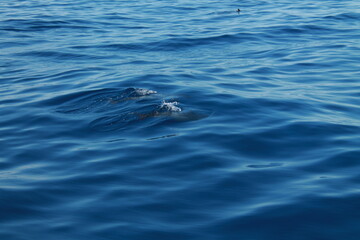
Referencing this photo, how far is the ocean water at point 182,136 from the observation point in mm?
5172

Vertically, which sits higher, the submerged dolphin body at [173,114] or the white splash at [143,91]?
the white splash at [143,91]

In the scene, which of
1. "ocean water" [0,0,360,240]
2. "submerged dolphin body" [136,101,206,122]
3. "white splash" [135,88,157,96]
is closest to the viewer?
"ocean water" [0,0,360,240]

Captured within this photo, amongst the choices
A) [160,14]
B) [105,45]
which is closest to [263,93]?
[105,45]

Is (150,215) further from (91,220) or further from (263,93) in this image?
(263,93)

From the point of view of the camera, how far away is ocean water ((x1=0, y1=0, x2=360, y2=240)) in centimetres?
517

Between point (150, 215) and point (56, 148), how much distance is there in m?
2.34

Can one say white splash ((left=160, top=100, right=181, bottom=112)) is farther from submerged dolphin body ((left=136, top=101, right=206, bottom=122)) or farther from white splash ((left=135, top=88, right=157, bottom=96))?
white splash ((left=135, top=88, right=157, bottom=96))

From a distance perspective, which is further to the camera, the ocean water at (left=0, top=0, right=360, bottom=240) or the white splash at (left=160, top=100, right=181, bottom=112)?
the white splash at (left=160, top=100, right=181, bottom=112)

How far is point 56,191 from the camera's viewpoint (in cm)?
580

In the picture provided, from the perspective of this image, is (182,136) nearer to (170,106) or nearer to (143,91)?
(170,106)

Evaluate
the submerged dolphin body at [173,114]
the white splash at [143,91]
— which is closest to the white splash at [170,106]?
the submerged dolphin body at [173,114]

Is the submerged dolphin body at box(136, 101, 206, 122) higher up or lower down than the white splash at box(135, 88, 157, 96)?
lower down

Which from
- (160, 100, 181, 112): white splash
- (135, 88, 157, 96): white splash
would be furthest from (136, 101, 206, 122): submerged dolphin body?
(135, 88, 157, 96): white splash

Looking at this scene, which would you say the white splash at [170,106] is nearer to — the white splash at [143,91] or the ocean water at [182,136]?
the ocean water at [182,136]
